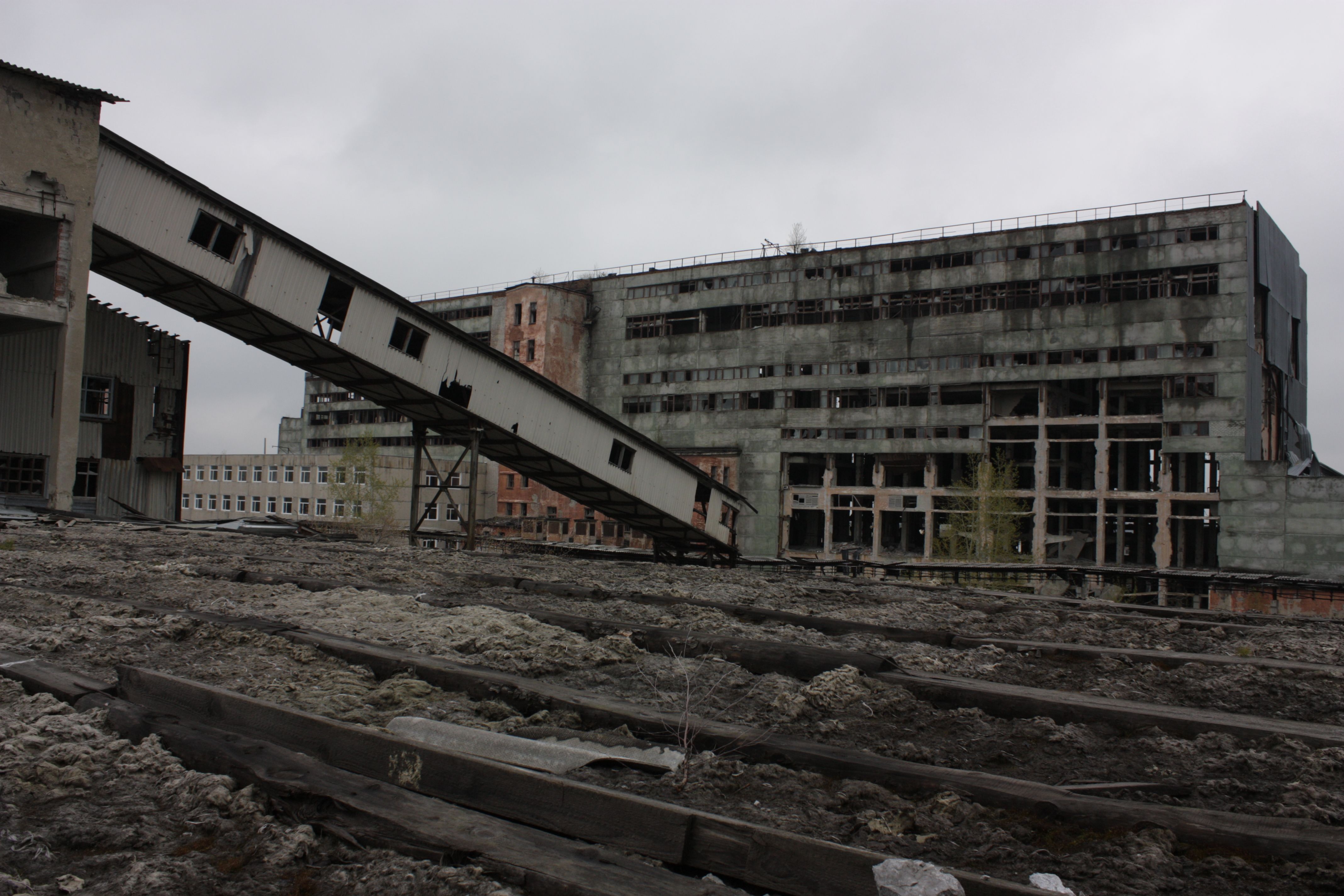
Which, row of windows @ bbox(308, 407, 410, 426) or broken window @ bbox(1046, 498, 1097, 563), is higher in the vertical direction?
row of windows @ bbox(308, 407, 410, 426)

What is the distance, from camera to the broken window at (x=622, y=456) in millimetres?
23703

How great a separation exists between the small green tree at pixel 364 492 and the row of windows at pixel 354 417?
10183 millimetres

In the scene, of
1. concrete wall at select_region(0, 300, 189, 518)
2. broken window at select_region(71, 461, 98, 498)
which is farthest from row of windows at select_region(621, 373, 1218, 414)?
broken window at select_region(71, 461, 98, 498)

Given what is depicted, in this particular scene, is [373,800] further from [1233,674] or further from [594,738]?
[1233,674]

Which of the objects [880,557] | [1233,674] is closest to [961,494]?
[880,557]

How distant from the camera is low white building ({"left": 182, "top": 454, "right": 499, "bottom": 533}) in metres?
66.2

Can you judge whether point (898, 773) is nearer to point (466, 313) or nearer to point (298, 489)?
point (298, 489)

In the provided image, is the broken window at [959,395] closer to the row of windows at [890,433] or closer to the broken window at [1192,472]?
the row of windows at [890,433]

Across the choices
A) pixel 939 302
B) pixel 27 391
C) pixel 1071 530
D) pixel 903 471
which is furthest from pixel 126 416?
pixel 1071 530

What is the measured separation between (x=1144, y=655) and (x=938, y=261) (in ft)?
162

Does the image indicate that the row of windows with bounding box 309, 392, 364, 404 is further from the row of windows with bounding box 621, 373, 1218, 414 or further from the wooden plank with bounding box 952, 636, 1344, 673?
the wooden plank with bounding box 952, 636, 1344, 673

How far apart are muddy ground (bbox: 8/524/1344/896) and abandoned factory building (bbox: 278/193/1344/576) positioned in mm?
39704

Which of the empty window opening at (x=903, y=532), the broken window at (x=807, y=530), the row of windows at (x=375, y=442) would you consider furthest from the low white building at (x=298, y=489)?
the empty window opening at (x=903, y=532)

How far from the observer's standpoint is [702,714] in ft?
17.6
